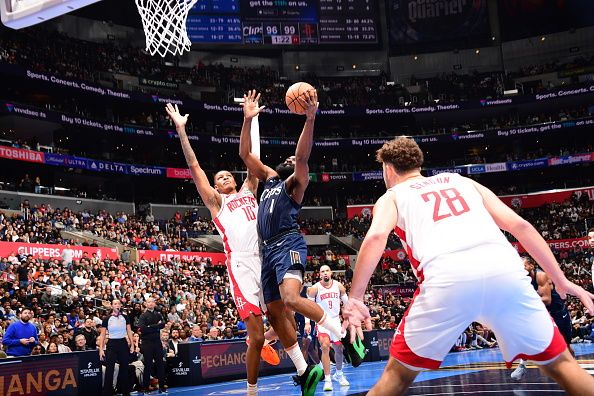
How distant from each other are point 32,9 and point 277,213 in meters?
3.99

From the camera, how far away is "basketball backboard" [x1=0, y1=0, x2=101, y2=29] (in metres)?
7.67

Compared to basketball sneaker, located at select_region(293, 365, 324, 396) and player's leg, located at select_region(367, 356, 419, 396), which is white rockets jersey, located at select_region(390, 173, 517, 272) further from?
basketball sneaker, located at select_region(293, 365, 324, 396)

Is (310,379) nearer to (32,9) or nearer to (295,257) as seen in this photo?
(295,257)

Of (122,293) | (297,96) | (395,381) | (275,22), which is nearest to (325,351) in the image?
(297,96)

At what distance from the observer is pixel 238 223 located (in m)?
7.18

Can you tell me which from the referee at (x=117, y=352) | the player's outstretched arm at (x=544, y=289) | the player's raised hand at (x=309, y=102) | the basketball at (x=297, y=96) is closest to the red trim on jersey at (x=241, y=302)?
the basketball at (x=297, y=96)

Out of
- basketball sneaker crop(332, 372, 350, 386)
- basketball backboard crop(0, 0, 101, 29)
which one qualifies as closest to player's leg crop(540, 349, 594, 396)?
basketball backboard crop(0, 0, 101, 29)

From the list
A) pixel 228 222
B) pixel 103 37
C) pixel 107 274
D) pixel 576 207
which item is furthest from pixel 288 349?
pixel 103 37

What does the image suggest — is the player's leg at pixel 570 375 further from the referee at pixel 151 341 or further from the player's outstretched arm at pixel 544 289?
the referee at pixel 151 341

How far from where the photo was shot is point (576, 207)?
140 feet

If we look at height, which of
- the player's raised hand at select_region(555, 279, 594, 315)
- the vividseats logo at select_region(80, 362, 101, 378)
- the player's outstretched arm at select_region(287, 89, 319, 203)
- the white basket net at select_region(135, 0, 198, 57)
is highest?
the white basket net at select_region(135, 0, 198, 57)

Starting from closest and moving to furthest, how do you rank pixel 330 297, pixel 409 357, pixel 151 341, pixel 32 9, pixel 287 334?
pixel 409 357, pixel 287 334, pixel 32 9, pixel 330 297, pixel 151 341

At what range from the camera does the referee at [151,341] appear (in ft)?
45.2

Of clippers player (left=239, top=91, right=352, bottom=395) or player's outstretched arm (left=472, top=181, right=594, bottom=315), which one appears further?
clippers player (left=239, top=91, right=352, bottom=395)
